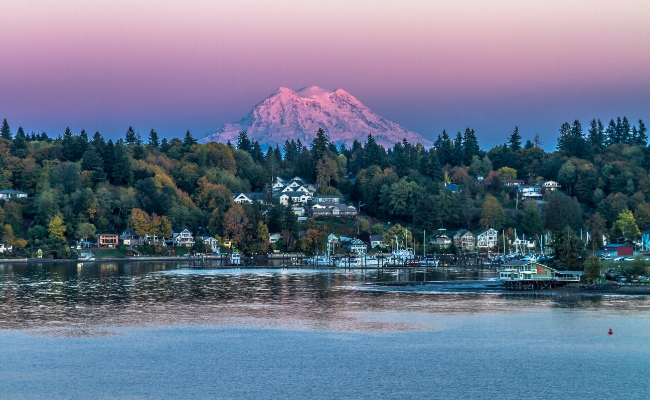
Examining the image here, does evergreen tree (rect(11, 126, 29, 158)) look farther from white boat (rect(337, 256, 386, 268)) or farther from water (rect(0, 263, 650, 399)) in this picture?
water (rect(0, 263, 650, 399))

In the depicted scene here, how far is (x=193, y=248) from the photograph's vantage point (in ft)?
423

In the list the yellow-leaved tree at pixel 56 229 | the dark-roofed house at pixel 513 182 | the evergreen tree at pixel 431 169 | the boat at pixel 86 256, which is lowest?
the boat at pixel 86 256

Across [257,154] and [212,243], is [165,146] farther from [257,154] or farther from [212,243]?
[212,243]

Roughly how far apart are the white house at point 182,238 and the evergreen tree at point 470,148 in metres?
75.4

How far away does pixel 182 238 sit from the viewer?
130 meters

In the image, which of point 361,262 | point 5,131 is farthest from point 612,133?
point 5,131

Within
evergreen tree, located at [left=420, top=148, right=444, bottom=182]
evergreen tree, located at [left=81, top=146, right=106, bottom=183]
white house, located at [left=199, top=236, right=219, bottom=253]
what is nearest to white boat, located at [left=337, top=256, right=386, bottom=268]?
white house, located at [left=199, top=236, right=219, bottom=253]

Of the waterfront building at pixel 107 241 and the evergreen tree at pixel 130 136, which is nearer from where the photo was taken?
the waterfront building at pixel 107 241

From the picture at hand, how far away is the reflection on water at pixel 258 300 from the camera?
1885 inches

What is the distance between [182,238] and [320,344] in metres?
93.7

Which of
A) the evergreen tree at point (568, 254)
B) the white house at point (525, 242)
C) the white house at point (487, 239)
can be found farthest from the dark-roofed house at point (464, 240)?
the evergreen tree at point (568, 254)

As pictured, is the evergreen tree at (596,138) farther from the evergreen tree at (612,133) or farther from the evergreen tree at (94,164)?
the evergreen tree at (94,164)

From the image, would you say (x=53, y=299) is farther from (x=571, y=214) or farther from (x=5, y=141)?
(x=5, y=141)

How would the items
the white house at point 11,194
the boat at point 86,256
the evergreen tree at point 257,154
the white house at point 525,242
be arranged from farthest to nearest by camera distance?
1. the evergreen tree at point 257,154
2. the white house at point 11,194
3. the white house at point 525,242
4. the boat at point 86,256
